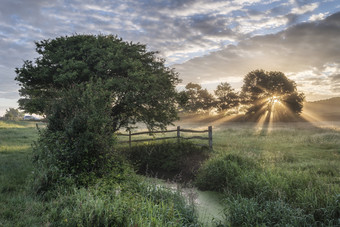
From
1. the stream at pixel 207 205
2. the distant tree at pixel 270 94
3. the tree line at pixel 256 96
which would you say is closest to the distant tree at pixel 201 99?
the tree line at pixel 256 96

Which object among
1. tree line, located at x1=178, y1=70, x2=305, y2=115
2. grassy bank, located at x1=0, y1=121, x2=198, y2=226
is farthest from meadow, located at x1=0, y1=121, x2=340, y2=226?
tree line, located at x1=178, y1=70, x2=305, y2=115

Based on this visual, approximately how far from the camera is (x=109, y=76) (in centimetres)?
1344

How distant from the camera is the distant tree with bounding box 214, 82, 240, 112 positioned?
49.2 meters

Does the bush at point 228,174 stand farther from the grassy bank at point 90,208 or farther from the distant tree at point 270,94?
the distant tree at point 270,94

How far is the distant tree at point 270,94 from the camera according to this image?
45.0 metres

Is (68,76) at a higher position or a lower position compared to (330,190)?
higher

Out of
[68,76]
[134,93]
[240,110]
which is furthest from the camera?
[240,110]

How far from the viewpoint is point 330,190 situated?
6.53m

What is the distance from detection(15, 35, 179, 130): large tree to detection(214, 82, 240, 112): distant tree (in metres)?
35.7

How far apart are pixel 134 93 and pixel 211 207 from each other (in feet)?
25.4

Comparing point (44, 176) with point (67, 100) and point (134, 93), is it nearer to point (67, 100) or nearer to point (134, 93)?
point (67, 100)

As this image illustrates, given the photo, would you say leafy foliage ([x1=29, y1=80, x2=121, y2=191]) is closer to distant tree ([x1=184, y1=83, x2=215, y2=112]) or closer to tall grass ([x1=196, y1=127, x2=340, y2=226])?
tall grass ([x1=196, y1=127, x2=340, y2=226])

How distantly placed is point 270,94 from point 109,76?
40612 millimetres

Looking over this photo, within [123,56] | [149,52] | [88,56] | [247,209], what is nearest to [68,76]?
[88,56]
